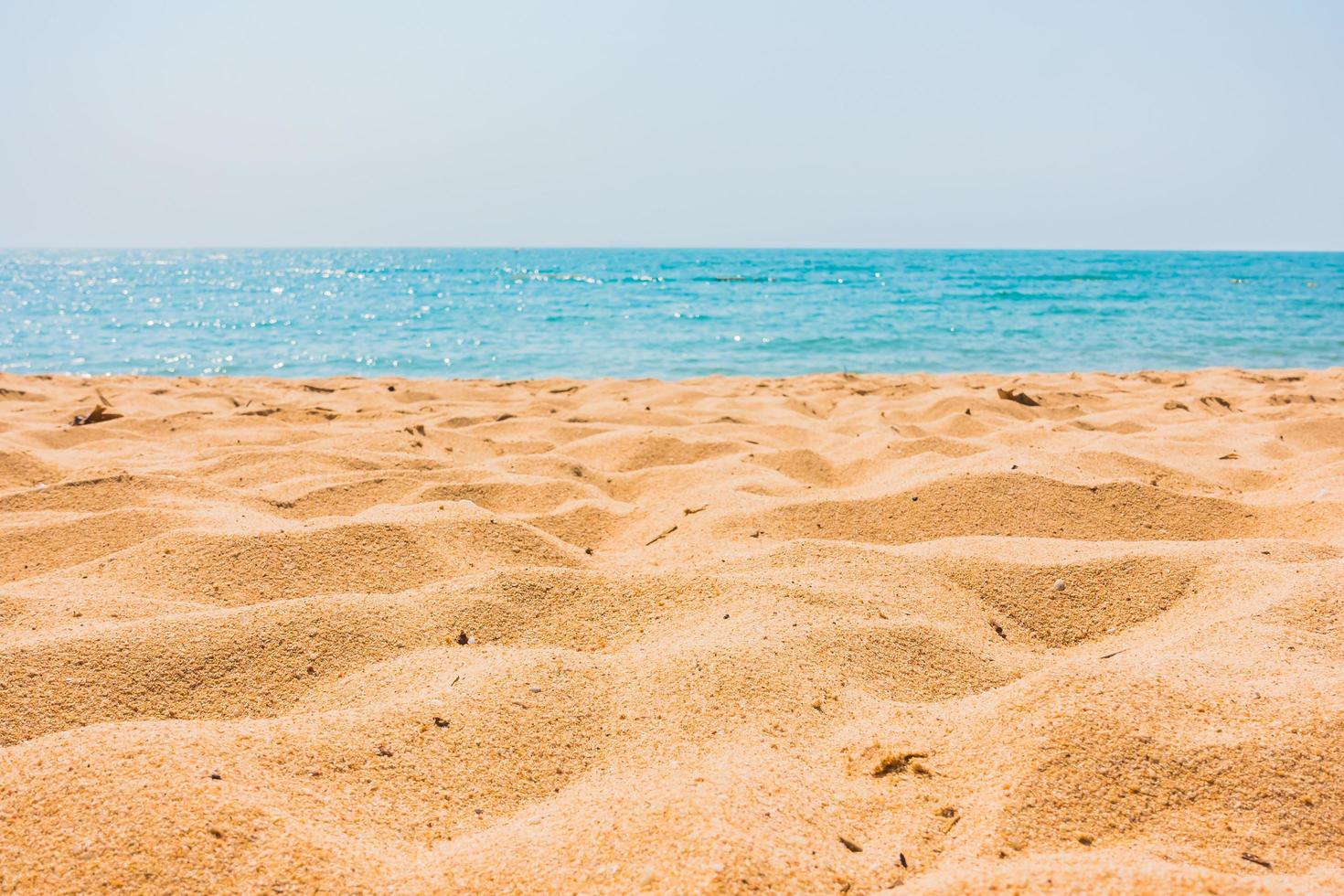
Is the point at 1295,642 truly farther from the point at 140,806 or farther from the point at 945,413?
the point at 945,413

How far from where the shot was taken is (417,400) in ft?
19.7

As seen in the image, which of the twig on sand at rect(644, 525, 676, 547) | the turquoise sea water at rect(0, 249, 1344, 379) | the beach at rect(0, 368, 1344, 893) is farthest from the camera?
the turquoise sea water at rect(0, 249, 1344, 379)

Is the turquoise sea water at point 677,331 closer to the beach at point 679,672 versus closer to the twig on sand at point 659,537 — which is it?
the beach at point 679,672

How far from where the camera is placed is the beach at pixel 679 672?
1.18 meters

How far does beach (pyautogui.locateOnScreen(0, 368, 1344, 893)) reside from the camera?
1.18 m

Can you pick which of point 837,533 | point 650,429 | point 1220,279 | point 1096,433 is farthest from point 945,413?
point 1220,279

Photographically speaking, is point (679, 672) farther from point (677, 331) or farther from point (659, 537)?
point (677, 331)

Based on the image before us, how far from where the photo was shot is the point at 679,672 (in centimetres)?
172

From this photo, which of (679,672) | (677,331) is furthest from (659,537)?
(677,331)

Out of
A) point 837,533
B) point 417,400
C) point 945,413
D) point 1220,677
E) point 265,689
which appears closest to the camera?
point 1220,677

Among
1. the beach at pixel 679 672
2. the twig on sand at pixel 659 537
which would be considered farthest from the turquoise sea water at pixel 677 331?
the twig on sand at pixel 659 537

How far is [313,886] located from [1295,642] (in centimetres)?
187

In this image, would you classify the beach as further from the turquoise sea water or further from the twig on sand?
the turquoise sea water

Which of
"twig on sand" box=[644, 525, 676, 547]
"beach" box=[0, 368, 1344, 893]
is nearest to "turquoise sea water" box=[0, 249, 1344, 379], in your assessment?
"beach" box=[0, 368, 1344, 893]
